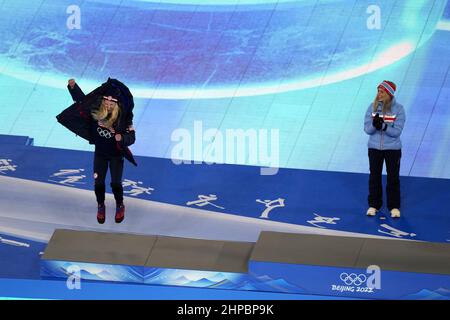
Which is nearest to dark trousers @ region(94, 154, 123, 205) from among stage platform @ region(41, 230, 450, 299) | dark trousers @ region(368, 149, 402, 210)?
stage platform @ region(41, 230, 450, 299)

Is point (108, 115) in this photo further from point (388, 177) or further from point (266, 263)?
point (388, 177)

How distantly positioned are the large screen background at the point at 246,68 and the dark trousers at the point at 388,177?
1385 millimetres

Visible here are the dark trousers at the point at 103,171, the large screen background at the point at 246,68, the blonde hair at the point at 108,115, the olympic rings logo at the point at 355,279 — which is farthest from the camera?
the large screen background at the point at 246,68

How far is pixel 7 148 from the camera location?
37.6 feet

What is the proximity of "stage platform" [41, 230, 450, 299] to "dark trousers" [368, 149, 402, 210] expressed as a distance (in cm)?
137

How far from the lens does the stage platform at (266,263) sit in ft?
27.0

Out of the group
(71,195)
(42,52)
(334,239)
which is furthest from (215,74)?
(334,239)

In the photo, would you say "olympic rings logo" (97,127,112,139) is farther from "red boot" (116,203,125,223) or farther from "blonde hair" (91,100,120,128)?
"red boot" (116,203,125,223)

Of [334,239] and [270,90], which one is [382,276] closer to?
[334,239]

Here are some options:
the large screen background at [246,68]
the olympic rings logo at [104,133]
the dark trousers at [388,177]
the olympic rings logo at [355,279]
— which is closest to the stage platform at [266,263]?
the olympic rings logo at [355,279]

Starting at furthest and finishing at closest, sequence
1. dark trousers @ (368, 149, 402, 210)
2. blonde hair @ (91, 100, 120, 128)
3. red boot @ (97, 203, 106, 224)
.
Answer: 1. dark trousers @ (368, 149, 402, 210)
2. red boot @ (97, 203, 106, 224)
3. blonde hair @ (91, 100, 120, 128)

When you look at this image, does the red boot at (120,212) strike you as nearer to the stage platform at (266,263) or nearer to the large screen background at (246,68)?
the stage platform at (266,263)

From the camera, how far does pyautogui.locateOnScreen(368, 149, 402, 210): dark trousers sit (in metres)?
9.91
